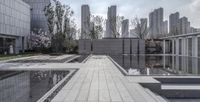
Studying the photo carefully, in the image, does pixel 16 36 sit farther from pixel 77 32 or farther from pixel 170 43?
pixel 170 43

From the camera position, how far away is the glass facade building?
38.8 metres

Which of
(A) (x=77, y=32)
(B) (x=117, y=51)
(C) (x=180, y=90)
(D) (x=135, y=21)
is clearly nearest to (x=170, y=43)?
(B) (x=117, y=51)

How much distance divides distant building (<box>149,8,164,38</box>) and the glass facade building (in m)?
30.1

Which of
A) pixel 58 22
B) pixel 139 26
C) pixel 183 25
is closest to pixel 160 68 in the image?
pixel 58 22

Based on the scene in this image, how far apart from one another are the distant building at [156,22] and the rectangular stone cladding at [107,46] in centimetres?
2316

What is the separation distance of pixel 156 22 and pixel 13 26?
136 ft

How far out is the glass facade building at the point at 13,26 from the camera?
3875 centimetres

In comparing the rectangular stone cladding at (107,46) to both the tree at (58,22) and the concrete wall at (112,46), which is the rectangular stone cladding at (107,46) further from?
the tree at (58,22)

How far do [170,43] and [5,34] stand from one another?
84.3 feet

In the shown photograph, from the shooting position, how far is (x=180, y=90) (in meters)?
9.11

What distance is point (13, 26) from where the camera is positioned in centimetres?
4256

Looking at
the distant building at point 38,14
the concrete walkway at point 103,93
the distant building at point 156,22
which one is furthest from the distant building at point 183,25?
the concrete walkway at point 103,93

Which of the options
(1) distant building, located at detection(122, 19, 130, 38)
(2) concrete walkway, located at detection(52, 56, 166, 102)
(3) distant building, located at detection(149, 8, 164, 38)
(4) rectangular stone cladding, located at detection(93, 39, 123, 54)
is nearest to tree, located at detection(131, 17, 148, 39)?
(1) distant building, located at detection(122, 19, 130, 38)

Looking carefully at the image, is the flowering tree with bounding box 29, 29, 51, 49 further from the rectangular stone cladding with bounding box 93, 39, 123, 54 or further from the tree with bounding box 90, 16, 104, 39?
the tree with bounding box 90, 16, 104, 39
